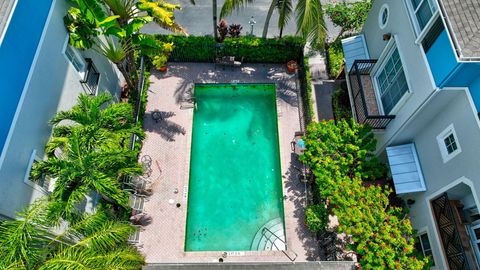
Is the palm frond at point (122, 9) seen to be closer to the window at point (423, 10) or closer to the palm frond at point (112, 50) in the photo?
→ the palm frond at point (112, 50)

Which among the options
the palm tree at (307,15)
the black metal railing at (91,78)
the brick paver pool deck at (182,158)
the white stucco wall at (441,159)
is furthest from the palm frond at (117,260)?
the palm tree at (307,15)

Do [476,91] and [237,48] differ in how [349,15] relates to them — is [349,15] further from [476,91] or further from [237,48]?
[476,91]

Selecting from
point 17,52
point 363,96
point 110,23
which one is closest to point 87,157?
point 17,52

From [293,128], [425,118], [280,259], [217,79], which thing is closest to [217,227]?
[280,259]

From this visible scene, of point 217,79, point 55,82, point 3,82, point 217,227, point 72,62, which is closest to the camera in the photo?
point 3,82

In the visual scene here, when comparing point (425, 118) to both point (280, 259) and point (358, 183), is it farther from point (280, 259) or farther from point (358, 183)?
point (280, 259)
